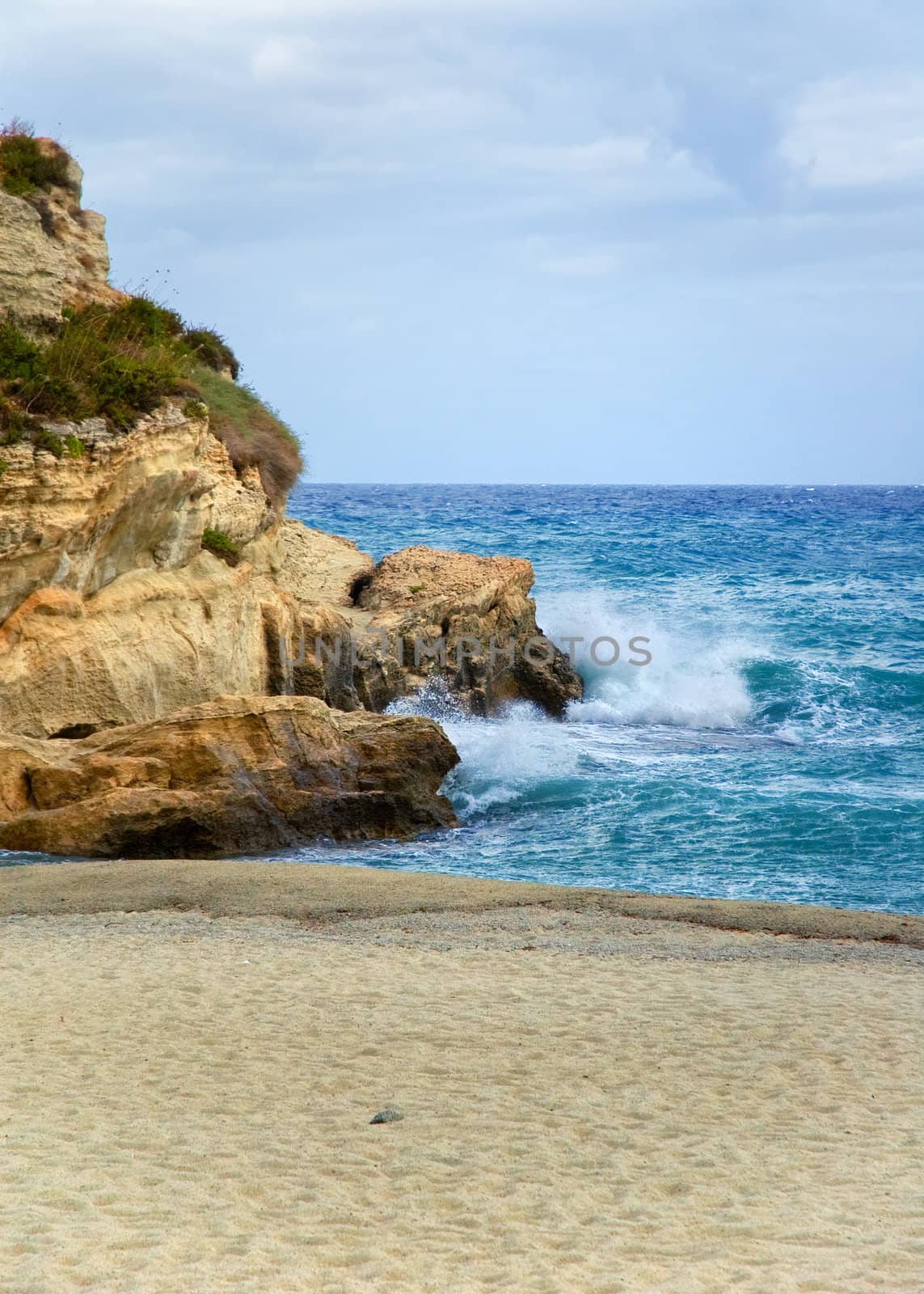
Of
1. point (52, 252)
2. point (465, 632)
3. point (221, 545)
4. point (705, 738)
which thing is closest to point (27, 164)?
point (52, 252)

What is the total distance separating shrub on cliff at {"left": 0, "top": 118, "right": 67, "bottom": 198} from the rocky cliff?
26 centimetres

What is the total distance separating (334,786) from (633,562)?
87.6ft

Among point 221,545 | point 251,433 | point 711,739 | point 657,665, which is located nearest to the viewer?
point 221,545

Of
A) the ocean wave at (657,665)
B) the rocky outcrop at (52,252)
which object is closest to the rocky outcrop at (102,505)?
the rocky outcrop at (52,252)

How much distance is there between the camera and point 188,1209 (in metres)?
5.79

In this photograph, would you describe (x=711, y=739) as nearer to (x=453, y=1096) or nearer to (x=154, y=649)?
(x=154, y=649)

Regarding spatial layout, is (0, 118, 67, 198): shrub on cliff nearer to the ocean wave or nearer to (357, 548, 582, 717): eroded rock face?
(357, 548, 582, 717): eroded rock face

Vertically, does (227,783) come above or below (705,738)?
above

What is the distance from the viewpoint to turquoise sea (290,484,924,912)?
1406 cm

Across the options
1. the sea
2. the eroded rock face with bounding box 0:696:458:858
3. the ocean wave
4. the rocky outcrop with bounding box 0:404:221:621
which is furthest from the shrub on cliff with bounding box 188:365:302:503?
the ocean wave

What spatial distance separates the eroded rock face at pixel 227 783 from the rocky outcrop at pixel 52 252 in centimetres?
587

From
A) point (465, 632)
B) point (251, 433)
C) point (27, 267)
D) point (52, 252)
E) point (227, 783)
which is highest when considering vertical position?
point (52, 252)

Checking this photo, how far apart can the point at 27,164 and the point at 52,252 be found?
10.9ft

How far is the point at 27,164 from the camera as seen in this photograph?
1834 cm
